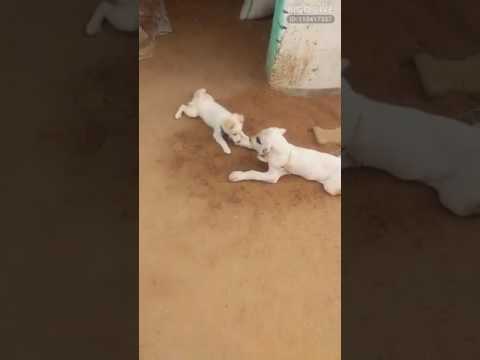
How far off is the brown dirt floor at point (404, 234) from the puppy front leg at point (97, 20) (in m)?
0.55

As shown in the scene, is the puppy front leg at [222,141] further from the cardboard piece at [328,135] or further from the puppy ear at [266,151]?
the cardboard piece at [328,135]

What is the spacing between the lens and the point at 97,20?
1357 millimetres

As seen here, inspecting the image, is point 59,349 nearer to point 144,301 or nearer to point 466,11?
point 144,301

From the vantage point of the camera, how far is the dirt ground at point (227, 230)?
1.19 meters

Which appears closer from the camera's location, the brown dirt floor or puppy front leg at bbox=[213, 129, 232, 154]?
the brown dirt floor

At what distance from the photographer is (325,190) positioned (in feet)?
4.61

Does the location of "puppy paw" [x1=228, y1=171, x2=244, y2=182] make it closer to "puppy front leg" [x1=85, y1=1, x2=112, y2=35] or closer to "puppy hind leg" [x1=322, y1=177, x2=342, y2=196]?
"puppy hind leg" [x1=322, y1=177, x2=342, y2=196]

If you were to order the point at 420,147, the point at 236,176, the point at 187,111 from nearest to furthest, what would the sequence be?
the point at 420,147 < the point at 236,176 < the point at 187,111

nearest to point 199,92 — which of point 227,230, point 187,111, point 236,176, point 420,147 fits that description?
point 187,111

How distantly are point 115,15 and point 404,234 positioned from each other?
2.84 ft

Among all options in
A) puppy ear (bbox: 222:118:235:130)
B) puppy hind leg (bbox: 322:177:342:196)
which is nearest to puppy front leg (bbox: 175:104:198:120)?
puppy ear (bbox: 222:118:235:130)

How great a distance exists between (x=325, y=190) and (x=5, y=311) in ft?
2.41

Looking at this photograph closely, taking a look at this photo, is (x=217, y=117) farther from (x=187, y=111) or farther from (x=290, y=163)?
(x=290, y=163)

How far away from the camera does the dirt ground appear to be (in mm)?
1186
